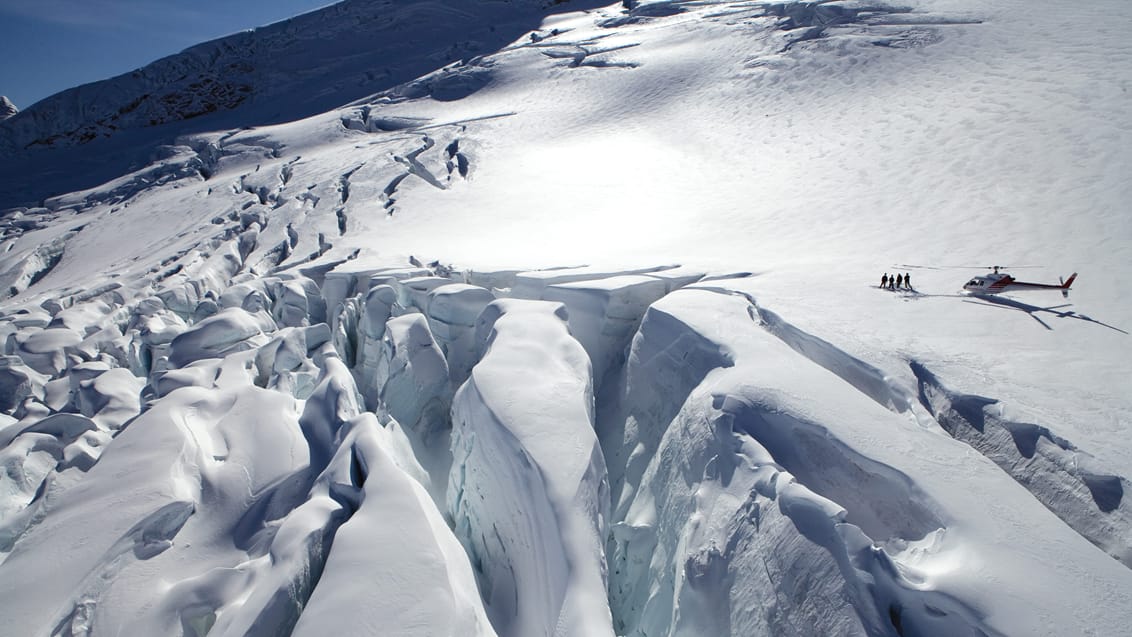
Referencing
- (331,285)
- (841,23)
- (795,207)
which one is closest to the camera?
(331,285)

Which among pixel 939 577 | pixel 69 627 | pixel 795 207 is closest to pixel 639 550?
pixel 939 577

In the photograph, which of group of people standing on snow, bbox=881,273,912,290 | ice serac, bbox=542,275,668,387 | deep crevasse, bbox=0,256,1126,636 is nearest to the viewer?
deep crevasse, bbox=0,256,1126,636

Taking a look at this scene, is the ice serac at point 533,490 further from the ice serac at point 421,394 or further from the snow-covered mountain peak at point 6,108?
the snow-covered mountain peak at point 6,108

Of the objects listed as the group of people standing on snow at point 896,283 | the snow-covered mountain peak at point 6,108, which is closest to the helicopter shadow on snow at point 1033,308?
the group of people standing on snow at point 896,283

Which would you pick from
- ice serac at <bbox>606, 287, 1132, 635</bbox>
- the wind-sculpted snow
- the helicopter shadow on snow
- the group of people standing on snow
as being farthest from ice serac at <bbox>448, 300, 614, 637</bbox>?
the wind-sculpted snow

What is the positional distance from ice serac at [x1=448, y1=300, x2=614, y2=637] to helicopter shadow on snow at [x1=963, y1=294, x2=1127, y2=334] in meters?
3.78

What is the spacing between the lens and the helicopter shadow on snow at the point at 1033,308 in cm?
405

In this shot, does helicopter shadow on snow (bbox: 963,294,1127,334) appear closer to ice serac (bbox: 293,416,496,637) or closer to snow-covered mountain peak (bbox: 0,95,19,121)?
ice serac (bbox: 293,416,496,637)

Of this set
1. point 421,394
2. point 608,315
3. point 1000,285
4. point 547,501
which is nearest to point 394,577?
point 547,501

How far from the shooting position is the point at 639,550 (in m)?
3.42

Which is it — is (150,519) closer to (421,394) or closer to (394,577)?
(394,577)

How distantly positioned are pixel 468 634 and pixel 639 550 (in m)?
1.44

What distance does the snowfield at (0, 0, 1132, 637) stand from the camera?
245 centimetres

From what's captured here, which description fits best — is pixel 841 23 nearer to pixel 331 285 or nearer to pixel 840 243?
pixel 840 243
